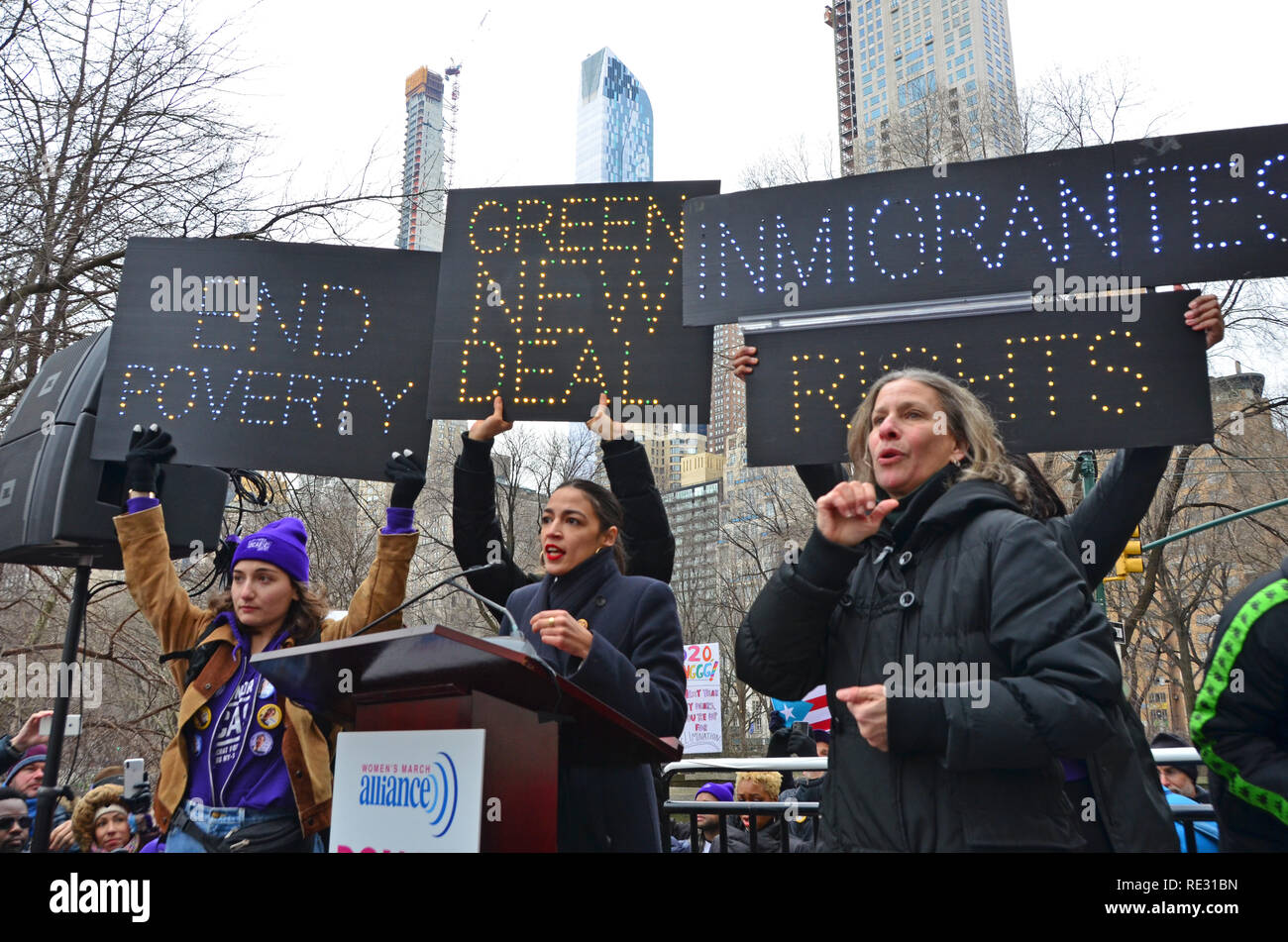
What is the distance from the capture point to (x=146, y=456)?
4.12 m

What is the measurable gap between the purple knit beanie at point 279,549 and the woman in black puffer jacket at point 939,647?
6.88 feet

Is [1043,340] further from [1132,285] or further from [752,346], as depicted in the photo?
[752,346]

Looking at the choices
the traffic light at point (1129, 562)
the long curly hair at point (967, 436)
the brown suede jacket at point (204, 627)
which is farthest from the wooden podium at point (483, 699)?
the traffic light at point (1129, 562)

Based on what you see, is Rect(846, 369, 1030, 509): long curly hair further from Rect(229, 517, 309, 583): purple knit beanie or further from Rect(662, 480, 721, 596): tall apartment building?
Rect(662, 480, 721, 596): tall apartment building

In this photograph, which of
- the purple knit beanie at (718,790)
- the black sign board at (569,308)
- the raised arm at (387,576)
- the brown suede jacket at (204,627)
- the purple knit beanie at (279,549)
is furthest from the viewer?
the purple knit beanie at (718,790)

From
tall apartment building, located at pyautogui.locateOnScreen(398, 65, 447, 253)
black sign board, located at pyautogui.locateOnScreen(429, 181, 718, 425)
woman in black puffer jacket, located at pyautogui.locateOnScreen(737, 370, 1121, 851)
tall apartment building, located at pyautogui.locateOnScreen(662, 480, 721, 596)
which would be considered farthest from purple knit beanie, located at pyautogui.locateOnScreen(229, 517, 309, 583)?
tall apartment building, located at pyautogui.locateOnScreen(662, 480, 721, 596)

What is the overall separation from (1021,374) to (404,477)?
92.7 inches

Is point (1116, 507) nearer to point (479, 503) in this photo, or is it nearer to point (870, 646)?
point (870, 646)

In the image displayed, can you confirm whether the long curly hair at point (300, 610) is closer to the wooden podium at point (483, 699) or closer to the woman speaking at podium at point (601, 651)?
the woman speaking at podium at point (601, 651)

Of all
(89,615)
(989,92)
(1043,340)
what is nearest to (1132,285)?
(1043,340)

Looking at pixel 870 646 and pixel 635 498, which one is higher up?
pixel 635 498

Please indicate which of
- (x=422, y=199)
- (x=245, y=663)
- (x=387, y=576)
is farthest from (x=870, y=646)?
(x=422, y=199)

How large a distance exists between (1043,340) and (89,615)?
1110 cm

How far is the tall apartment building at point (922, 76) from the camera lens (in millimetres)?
21562
